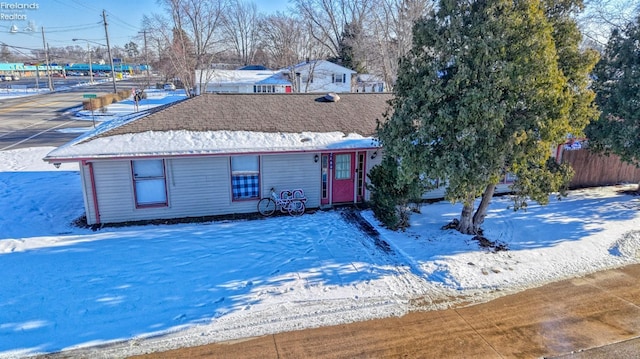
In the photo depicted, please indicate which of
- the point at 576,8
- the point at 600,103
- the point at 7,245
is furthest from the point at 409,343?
the point at 600,103

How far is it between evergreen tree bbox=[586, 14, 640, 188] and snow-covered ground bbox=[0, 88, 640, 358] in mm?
2012

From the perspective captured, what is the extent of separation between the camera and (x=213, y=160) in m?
10.2

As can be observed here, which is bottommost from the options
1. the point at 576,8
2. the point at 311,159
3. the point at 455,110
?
the point at 311,159

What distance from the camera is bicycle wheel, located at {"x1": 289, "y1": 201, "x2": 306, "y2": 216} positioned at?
10.8 meters

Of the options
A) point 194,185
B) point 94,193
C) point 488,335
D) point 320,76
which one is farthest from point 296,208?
point 320,76

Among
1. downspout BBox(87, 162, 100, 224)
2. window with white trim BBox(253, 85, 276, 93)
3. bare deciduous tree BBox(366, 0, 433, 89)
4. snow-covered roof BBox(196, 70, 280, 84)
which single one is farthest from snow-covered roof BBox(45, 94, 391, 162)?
window with white trim BBox(253, 85, 276, 93)

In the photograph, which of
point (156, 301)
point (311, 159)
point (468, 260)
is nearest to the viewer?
point (156, 301)

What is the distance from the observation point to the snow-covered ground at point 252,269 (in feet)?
19.7

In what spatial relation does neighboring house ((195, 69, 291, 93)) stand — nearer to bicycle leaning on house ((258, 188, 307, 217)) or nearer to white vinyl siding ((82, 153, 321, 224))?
white vinyl siding ((82, 153, 321, 224))

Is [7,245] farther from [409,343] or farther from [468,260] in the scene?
[468,260]

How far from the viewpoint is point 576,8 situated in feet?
25.0

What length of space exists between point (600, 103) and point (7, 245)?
1635cm

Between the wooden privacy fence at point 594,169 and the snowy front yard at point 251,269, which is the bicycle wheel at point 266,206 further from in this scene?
the wooden privacy fence at point 594,169

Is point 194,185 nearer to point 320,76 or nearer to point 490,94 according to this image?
point 490,94
